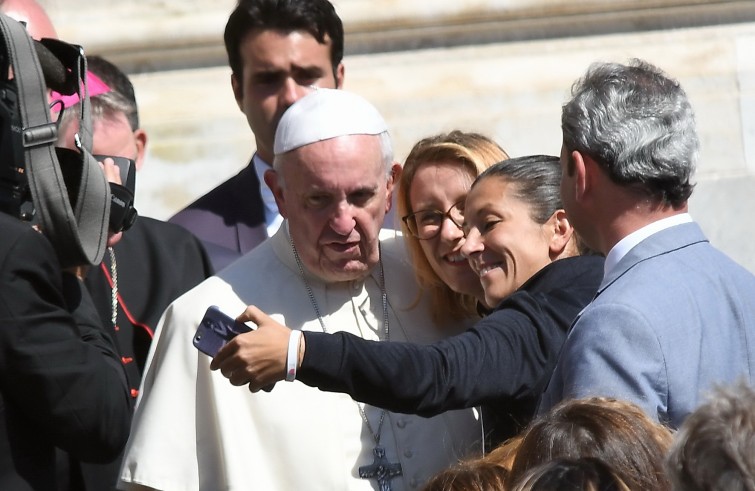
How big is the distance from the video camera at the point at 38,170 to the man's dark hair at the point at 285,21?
5.11ft

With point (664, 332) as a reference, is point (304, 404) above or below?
below

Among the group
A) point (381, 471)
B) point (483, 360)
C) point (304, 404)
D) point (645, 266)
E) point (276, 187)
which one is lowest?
point (381, 471)

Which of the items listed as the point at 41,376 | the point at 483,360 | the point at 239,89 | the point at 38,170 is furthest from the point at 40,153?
the point at 239,89

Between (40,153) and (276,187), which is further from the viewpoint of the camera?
(276,187)

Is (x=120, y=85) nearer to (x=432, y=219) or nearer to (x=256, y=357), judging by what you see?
(x=432, y=219)

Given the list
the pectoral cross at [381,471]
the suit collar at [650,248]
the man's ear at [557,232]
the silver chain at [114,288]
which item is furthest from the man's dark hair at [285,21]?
the suit collar at [650,248]

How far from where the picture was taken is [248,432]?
3.47 m

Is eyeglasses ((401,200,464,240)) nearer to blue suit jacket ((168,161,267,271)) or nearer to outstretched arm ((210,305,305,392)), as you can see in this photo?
outstretched arm ((210,305,305,392))

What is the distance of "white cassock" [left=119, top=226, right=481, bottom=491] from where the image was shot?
3.44 meters

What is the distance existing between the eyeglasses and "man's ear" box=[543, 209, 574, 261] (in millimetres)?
279

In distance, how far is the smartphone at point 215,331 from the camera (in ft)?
9.09

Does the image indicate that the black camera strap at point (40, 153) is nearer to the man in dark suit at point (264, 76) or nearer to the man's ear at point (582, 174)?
the man's ear at point (582, 174)

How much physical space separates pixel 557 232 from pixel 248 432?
32.9 inches

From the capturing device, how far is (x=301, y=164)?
3492 millimetres
